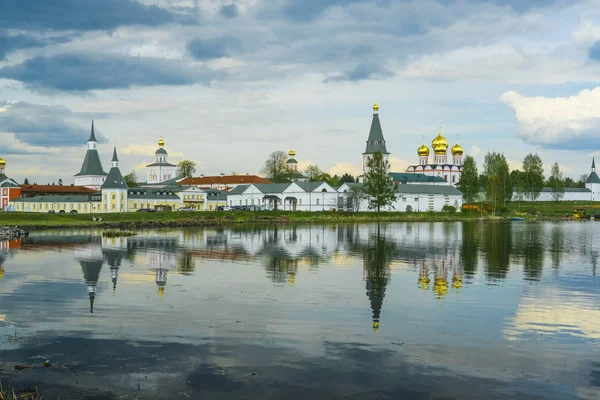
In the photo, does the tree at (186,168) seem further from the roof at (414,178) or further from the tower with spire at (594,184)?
the tower with spire at (594,184)

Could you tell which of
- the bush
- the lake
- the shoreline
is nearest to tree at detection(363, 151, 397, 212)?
the shoreline

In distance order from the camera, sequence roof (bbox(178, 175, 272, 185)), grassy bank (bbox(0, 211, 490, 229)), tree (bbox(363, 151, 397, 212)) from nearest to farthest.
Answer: grassy bank (bbox(0, 211, 490, 229))
tree (bbox(363, 151, 397, 212))
roof (bbox(178, 175, 272, 185))

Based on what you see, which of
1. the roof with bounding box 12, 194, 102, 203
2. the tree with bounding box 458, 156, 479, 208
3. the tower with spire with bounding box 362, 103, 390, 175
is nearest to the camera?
the roof with bounding box 12, 194, 102, 203

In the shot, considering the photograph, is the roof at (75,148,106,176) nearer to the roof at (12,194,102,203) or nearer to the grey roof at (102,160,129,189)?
the roof at (12,194,102,203)

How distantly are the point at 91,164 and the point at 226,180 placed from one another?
3296 cm

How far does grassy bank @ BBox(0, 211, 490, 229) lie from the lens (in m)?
63.6

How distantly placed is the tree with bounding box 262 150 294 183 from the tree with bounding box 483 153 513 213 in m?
42.6

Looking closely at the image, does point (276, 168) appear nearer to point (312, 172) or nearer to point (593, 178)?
point (312, 172)

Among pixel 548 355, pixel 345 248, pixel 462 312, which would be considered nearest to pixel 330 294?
pixel 462 312

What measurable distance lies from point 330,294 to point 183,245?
21656 millimetres

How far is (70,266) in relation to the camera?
26.5m

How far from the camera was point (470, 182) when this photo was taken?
104m

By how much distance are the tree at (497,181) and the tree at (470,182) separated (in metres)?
2.38

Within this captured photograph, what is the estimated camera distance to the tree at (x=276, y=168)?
141062 mm
